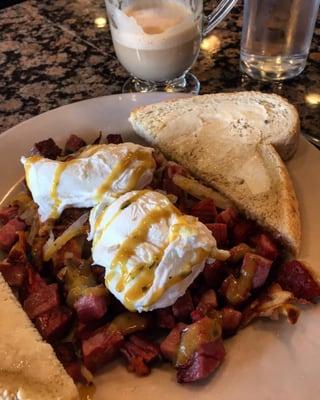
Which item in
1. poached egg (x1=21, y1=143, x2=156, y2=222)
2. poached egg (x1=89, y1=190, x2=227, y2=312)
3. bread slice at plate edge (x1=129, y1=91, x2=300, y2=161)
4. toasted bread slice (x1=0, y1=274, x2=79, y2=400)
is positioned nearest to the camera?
toasted bread slice (x1=0, y1=274, x2=79, y2=400)

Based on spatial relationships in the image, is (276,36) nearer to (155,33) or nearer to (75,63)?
(155,33)

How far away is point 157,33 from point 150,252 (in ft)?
3.89

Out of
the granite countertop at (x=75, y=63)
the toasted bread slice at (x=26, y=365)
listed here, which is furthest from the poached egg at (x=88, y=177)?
the granite countertop at (x=75, y=63)

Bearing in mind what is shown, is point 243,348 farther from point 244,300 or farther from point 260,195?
point 260,195

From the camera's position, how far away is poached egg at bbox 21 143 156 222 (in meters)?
1.88

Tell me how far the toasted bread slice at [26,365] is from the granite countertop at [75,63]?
1.24 m

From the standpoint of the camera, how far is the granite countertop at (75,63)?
2730 millimetres

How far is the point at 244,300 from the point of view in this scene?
1717 millimetres

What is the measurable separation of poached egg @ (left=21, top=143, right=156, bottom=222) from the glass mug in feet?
2.23

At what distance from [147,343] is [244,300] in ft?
1.08

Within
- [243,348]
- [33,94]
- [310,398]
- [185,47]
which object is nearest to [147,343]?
[243,348]

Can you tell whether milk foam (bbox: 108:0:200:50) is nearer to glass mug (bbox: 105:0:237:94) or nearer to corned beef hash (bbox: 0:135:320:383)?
glass mug (bbox: 105:0:237:94)

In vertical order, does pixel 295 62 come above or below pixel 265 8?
below

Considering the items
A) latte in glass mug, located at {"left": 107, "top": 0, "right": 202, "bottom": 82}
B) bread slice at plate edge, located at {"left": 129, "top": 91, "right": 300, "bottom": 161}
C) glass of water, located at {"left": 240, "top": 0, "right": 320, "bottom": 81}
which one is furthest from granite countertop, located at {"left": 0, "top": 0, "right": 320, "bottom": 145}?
latte in glass mug, located at {"left": 107, "top": 0, "right": 202, "bottom": 82}
